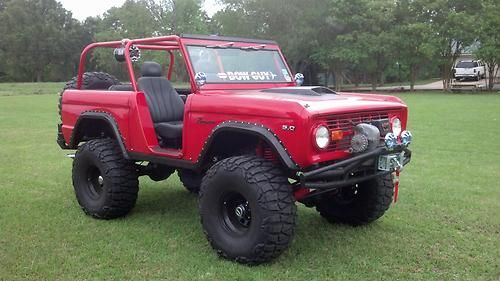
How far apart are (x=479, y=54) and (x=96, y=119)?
28.8 meters

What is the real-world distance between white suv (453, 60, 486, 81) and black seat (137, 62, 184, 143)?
1447 inches

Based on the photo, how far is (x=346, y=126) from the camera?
4.25 meters

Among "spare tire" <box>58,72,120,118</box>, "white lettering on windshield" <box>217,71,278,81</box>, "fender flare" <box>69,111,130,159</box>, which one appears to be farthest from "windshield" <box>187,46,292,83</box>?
"spare tire" <box>58,72,120,118</box>

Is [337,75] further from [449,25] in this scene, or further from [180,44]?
[180,44]

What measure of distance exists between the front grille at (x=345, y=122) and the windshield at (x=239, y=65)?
1484 mm

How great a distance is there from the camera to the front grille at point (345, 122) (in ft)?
13.5

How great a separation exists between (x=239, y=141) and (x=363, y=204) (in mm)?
1432

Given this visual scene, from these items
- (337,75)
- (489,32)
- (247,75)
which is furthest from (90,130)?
(337,75)

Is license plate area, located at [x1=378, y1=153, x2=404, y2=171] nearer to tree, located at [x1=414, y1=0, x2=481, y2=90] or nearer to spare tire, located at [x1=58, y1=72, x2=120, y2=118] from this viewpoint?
spare tire, located at [x1=58, y1=72, x2=120, y2=118]

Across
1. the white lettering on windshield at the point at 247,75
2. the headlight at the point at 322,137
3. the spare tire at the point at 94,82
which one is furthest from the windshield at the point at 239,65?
the spare tire at the point at 94,82

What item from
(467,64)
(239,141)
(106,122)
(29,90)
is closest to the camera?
(239,141)

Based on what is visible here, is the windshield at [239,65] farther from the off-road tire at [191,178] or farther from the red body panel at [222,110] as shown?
the off-road tire at [191,178]

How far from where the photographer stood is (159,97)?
5887 mm

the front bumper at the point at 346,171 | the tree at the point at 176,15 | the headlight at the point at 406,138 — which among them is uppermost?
the tree at the point at 176,15
